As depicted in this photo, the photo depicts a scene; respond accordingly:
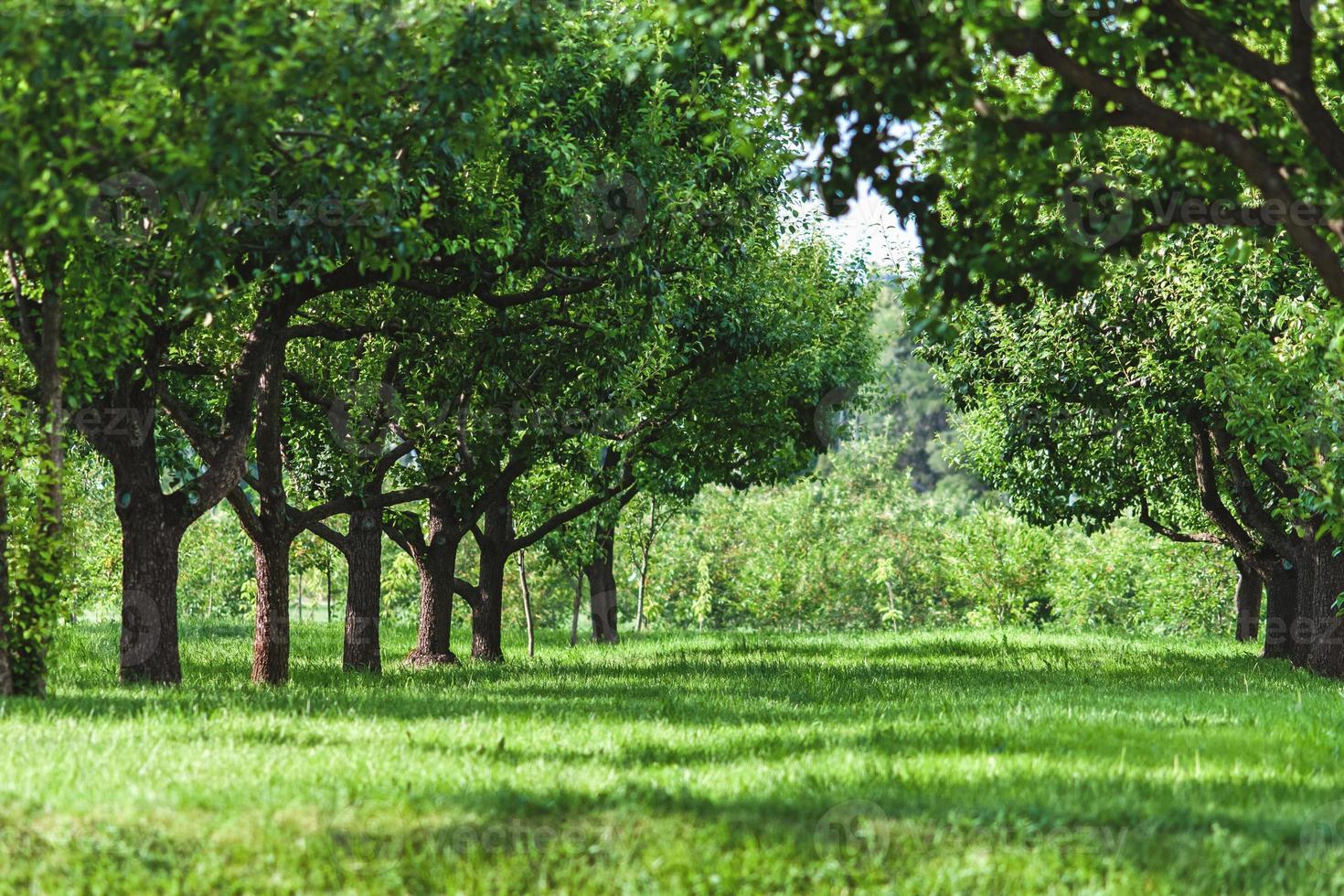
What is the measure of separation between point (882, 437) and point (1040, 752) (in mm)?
57630

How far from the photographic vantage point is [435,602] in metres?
20.7

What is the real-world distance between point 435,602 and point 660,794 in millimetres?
13872

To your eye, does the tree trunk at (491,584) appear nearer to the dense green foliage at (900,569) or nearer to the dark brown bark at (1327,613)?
the dark brown bark at (1327,613)

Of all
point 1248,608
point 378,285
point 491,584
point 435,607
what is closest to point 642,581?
point 491,584

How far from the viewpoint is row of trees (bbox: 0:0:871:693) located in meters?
8.03

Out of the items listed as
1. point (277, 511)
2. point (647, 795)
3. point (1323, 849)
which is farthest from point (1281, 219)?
point (277, 511)

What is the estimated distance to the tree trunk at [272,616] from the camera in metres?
15.6

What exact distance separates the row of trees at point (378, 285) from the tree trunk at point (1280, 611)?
9458mm

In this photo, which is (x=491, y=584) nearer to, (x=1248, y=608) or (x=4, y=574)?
(x=4, y=574)

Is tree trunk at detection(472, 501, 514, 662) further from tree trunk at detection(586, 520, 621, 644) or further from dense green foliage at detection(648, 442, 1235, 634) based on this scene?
dense green foliage at detection(648, 442, 1235, 634)

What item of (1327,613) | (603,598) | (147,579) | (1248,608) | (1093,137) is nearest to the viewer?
(1093,137)

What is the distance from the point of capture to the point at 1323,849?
21.8ft

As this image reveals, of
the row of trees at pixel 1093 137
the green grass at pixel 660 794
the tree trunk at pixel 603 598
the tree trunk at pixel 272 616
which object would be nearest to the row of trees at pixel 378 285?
the tree trunk at pixel 272 616

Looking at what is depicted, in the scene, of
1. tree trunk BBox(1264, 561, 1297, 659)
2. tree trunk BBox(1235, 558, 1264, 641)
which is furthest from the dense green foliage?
tree trunk BBox(1264, 561, 1297, 659)
